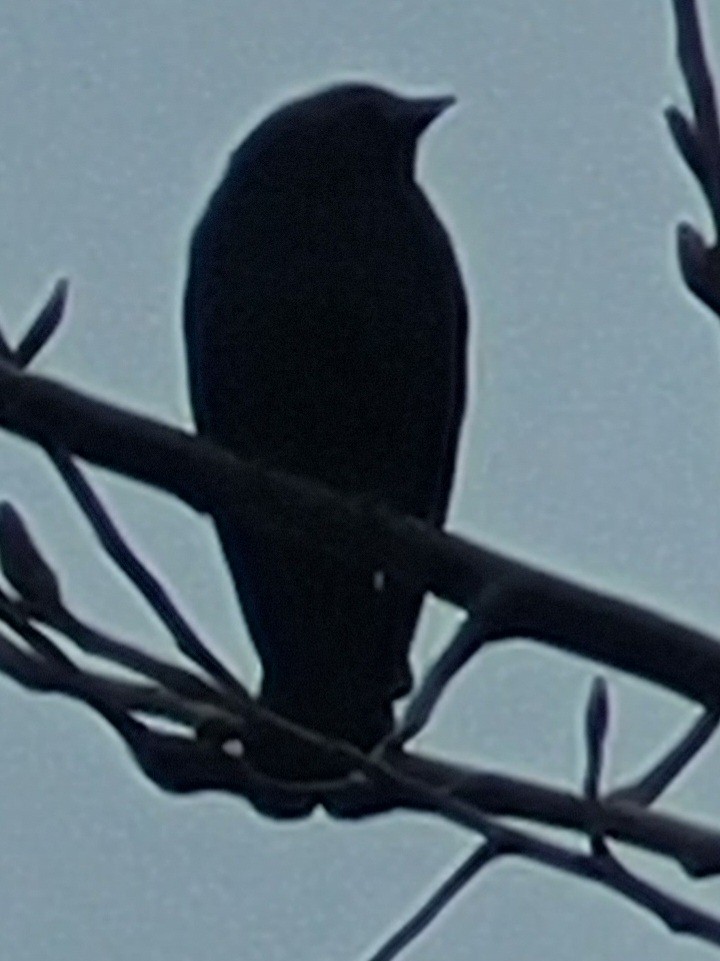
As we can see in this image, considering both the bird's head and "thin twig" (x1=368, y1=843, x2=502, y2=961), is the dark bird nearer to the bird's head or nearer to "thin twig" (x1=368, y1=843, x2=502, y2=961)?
the bird's head

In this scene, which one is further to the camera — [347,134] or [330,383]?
[347,134]

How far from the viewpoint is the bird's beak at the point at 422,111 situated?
6.77 feet

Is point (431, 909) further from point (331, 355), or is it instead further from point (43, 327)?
point (331, 355)

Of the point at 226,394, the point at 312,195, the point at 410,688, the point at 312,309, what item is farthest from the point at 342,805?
the point at 312,195

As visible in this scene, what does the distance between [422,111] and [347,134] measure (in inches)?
2.5

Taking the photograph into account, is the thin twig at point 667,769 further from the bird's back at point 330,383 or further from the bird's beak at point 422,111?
the bird's beak at point 422,111

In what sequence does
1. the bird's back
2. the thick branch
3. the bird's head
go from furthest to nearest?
the bird's head, the bird's back, the thick branch

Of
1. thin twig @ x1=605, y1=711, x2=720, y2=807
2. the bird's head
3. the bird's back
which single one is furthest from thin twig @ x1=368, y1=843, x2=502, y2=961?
the bird's head

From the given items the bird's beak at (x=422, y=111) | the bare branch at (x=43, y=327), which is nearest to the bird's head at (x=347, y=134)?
the bird's beak at (x=422, y=111)

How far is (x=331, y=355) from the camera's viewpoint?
1.99 metres

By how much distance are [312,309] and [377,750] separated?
78 centimetres

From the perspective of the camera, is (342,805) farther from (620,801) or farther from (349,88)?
(349,88)

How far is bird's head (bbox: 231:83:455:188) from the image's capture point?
205cm

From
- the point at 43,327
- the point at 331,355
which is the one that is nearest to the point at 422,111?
the point at 331,355
